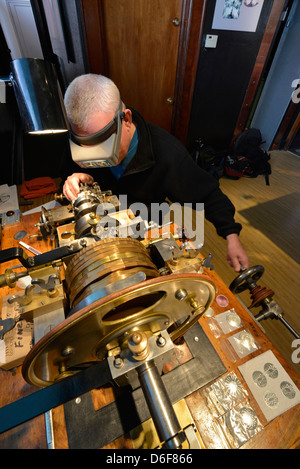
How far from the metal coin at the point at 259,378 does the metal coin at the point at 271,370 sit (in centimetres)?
3

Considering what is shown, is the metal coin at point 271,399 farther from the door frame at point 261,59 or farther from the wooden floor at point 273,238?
the door frame at point 261,59

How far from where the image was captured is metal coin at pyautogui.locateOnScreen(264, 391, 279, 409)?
0.78 metres

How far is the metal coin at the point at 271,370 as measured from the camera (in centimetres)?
85

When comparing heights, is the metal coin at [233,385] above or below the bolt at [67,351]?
below

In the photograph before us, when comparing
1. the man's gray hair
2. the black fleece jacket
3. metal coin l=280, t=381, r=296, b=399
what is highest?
the man's gray hair

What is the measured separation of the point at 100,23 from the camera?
90.6 inches

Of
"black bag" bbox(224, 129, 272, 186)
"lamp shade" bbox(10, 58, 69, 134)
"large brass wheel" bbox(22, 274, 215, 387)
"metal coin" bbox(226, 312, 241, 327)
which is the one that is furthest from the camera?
"black bag" bbox(224, 129, 272, 186)

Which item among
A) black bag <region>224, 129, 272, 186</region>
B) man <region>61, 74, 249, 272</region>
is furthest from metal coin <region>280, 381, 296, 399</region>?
black bag <region>224, 129, 272, 186</region>

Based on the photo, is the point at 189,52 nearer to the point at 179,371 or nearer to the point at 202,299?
the point at 202,299

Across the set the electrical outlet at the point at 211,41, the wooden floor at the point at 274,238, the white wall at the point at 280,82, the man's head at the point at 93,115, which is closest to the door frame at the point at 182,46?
the electrical outlet at the point at 211,41

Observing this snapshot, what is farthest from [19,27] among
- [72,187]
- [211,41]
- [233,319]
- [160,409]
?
[160,409]

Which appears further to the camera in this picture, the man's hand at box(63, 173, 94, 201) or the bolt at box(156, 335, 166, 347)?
the man's hand at box(63, 173, 94, 201)

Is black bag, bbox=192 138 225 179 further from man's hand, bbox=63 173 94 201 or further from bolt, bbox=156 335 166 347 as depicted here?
bolt, bbox=156 335 166 347
